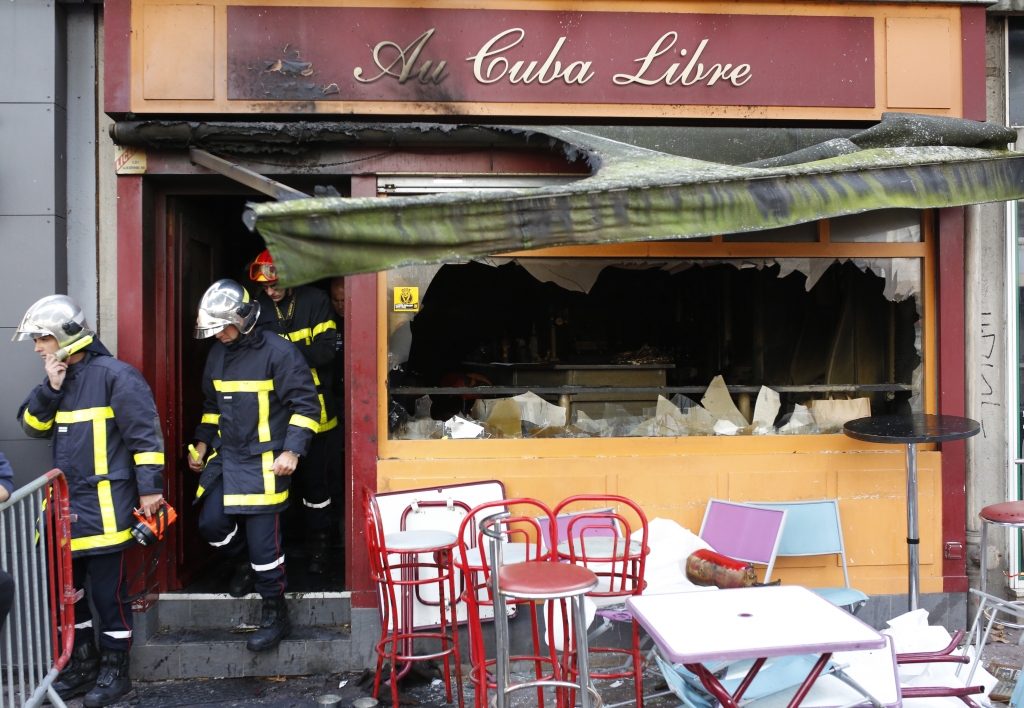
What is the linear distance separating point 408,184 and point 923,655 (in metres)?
3.97

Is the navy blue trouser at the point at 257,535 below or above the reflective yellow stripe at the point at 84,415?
below

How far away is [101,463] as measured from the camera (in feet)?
14.4

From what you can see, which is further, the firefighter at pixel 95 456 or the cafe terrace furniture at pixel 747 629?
the firefighter at pixel 95 456

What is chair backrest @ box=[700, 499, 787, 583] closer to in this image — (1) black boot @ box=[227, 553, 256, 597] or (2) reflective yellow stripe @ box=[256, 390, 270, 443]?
(2) reflective yellow stripe @ box=[256, 390, 270, 443]

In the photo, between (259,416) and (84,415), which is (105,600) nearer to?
(84,415)

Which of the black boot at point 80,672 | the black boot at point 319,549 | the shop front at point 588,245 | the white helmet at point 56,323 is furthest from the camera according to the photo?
the black boot at point 319,549

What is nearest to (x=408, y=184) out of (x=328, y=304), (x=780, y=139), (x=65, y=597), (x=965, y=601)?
(x=328, y=304)

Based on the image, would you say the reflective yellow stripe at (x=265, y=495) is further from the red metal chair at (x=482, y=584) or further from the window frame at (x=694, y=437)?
the red metal chair at (x=482, y=584)

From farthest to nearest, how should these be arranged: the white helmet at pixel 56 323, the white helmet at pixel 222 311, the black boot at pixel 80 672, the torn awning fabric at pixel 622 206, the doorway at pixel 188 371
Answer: the doorway at pixel 188 371 → the white helmet at pixel 222 311 → the black boot at pixel 80 672 → the white helmet at pixel 56 323 → the torn awning fabric at pixel 622 206

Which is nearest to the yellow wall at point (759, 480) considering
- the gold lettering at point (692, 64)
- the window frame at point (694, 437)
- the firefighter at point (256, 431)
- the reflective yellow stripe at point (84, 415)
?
the window frame at point (694, 437)

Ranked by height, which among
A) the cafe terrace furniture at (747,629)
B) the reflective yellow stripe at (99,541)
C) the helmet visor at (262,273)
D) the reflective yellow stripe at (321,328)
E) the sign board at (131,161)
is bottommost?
the reflective yellow stripe at (99,541)

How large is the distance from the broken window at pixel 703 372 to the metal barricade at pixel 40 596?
1.95 m

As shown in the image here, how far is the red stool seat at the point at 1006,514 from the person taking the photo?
13.2 feet

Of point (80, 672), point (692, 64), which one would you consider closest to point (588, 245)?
point (692, 64)
